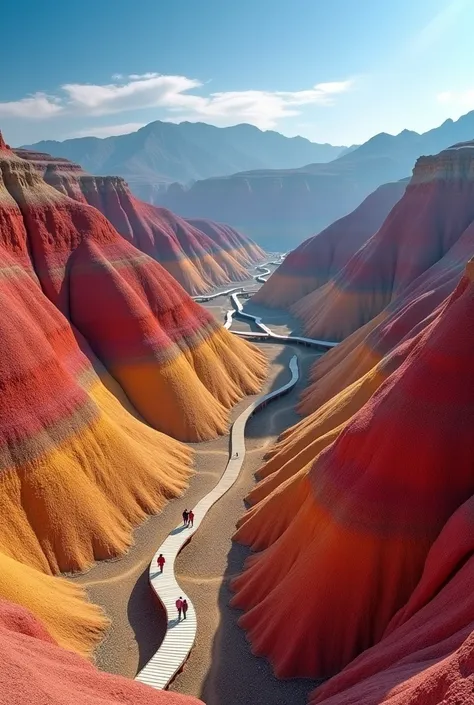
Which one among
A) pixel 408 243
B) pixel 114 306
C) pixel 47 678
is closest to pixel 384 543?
pixel 47 678

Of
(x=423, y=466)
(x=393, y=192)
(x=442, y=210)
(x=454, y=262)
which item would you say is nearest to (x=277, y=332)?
(x=442, y=210)

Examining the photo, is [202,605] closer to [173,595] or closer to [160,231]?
[173,595]

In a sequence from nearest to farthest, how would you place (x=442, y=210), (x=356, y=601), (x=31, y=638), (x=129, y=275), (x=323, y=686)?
(x=31, y=638)
(x=323, y=686)
(x=356, y=601)
(x=129, y=275)
(x=442, y=210)

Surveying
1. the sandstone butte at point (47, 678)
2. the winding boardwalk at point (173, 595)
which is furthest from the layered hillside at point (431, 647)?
the winding boardwalk at point (173, 595)

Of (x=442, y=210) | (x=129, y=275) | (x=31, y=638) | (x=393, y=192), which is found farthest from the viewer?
(x=393, y=192)

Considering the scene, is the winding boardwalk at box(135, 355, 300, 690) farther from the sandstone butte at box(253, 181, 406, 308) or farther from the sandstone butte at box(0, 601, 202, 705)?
the sandstone butte at box(253, 181, 406, 308)

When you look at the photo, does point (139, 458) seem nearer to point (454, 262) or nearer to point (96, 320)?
point (96, 320)
